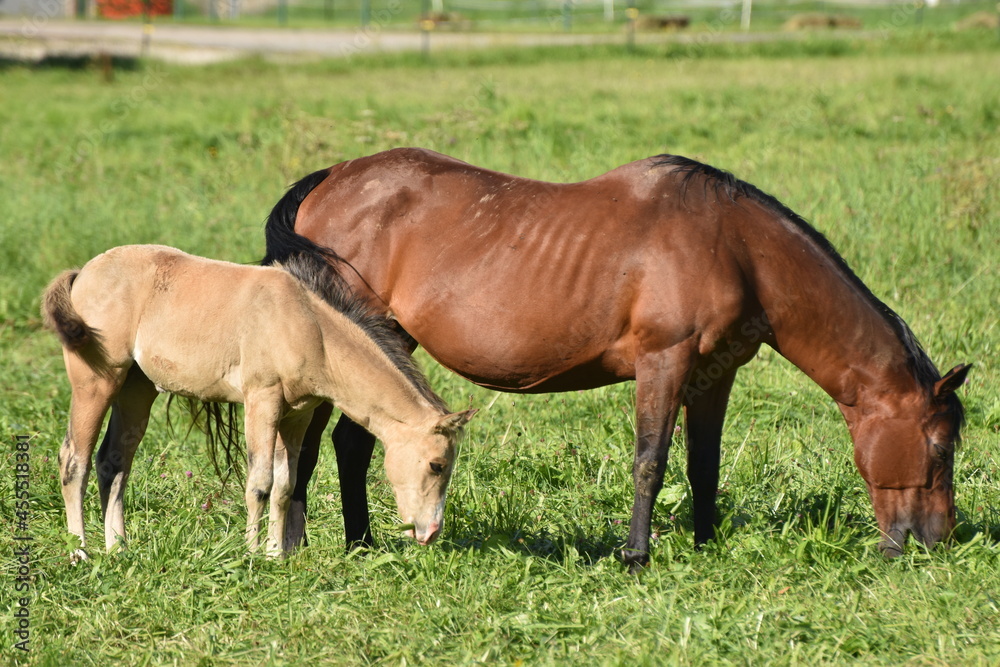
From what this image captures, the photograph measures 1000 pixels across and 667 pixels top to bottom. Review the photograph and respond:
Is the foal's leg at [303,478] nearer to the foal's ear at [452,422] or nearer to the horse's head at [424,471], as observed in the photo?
the horse's head at [424,471]

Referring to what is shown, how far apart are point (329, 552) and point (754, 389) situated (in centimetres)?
306

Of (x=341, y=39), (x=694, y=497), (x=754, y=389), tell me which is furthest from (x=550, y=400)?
(x=341, y=39)

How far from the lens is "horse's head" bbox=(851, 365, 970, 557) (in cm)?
422

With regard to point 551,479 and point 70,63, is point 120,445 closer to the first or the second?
point 551,479

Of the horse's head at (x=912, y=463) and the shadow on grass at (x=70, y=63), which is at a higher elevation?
the shadow on grass at (x=70, y=63)

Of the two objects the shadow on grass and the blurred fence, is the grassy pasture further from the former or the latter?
the blurred fence

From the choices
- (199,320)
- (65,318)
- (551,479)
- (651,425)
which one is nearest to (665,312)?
(651,425)

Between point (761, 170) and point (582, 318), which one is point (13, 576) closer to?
point (582, 318)

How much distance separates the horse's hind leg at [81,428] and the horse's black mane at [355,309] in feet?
3.00

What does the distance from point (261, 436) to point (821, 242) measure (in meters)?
2.54

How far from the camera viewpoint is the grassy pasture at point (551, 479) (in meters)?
3.66

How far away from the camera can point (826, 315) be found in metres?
4.22

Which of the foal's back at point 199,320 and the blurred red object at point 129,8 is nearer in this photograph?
the foal's back at point 199,320

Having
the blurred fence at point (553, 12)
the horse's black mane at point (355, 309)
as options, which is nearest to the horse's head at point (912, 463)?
the horse's black mane at point (355, 309)
